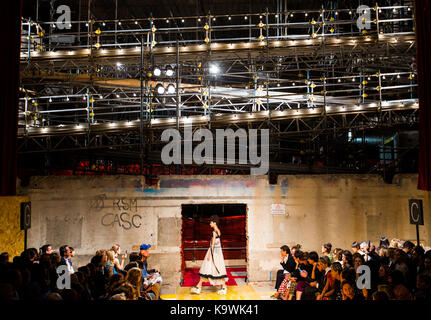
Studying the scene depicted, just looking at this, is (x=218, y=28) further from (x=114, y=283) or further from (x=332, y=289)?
(x=114, y=283)

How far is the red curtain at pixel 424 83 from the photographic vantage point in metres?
7.94

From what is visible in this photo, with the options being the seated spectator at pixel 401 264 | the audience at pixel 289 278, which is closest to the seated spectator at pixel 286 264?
the audience at pixel 289 278

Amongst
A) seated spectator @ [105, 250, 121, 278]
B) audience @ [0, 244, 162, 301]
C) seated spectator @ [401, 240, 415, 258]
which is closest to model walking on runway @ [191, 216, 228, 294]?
audience @ [0, 244, 162, 301]

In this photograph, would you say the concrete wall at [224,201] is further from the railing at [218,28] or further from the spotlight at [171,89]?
the railing at [218,28]

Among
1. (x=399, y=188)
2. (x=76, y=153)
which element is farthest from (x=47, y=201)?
(x=399, y=188)

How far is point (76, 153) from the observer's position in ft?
43.2

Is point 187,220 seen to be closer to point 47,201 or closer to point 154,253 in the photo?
point 154,253

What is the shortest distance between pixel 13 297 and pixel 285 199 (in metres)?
7.89

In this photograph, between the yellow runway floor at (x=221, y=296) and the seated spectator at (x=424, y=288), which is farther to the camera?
the yellow runway floor at (x=221, y=296)

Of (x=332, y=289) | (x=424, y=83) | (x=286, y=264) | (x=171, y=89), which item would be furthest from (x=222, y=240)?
(x=424, y=83)

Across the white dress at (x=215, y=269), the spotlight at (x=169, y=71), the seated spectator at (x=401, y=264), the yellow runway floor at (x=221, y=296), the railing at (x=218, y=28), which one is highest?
the railing at (x=218, y=28)

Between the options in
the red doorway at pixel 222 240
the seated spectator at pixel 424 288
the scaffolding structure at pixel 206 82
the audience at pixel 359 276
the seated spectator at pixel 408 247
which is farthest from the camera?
the red doorway at pixel 222 240

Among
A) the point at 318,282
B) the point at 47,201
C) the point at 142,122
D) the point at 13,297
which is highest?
the point at 142,122

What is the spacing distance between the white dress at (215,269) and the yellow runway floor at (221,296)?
1.21ft
